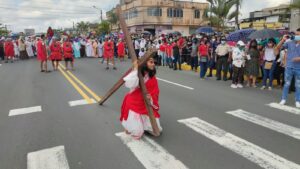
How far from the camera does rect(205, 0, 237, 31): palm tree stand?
30.8 m

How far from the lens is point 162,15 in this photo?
50.3m

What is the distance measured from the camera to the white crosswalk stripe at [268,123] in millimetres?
5215

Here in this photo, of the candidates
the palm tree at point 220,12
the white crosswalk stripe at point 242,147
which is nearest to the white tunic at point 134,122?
the white crosswalk stripe at point 242,147

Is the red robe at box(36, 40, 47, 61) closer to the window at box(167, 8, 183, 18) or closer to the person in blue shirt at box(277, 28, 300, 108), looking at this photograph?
the person in blue shirt at box(277, 28, 300, 108)

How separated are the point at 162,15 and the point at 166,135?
47.1 m

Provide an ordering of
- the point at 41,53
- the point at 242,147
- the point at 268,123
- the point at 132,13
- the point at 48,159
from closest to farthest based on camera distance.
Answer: the point at 48,159
the point at 242,147
the point at 268,123
the point at 41,53
the point at 132,13

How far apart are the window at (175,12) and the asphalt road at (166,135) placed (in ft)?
146

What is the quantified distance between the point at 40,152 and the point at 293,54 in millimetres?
6381

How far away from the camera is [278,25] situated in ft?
104

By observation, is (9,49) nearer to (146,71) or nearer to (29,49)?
(29,49)

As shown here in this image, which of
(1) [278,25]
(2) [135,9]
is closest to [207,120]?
(1) [278,25]

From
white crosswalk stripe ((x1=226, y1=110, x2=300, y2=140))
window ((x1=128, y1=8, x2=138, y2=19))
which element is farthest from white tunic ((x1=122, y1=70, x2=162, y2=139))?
window ((x1=128, y1=8, x2=138, y2=19))

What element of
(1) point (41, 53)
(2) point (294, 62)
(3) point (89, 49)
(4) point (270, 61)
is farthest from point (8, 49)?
(2) point (294, 62)

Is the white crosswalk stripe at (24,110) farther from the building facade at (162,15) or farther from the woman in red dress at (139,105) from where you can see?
the building facade at (162,15)
